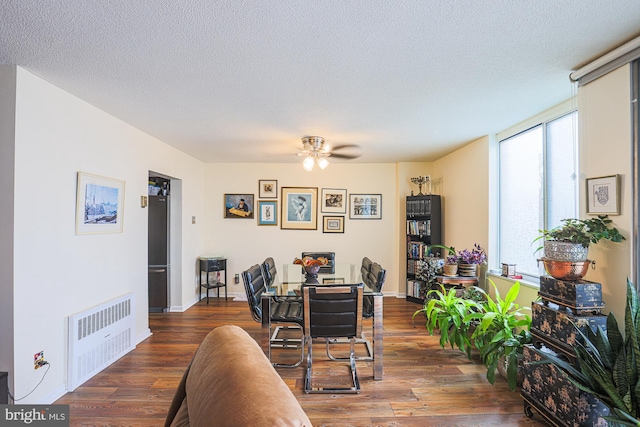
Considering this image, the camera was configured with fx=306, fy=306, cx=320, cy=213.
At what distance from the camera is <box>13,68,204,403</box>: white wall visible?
7.00ft

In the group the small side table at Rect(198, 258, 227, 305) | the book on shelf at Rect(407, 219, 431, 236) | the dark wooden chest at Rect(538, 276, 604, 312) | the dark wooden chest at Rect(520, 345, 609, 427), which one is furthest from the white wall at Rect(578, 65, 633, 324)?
the small side table at Rect(198, 258, 227, 305)

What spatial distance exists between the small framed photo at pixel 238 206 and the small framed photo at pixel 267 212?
0.17m

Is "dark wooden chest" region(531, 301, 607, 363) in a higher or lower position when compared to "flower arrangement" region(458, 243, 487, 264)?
lower

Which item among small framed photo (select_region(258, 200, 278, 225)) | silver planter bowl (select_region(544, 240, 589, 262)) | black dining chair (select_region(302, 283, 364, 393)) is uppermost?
small framed photo (select_region(258, 200, 278, 225))

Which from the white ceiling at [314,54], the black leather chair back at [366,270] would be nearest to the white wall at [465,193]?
the white ceiling at [314,54]

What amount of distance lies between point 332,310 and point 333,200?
3299 mm

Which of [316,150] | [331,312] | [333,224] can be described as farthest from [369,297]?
[333,224]

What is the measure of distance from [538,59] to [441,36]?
0.79m

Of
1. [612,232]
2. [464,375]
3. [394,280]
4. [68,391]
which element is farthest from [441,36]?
[394,280]

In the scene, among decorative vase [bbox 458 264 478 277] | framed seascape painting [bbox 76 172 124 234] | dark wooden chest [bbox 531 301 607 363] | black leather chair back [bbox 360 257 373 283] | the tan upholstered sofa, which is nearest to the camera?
the tan upholstered sofa

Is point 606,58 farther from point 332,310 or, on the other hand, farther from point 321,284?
point 321,284

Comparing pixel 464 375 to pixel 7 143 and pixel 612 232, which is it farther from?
pixel 7 143

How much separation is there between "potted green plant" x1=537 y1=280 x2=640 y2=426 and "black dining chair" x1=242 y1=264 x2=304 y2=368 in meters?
2.02

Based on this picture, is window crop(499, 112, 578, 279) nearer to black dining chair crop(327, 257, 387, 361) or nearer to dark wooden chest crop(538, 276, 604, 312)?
dark wooden chest crop(538, 276, 604, 312)
